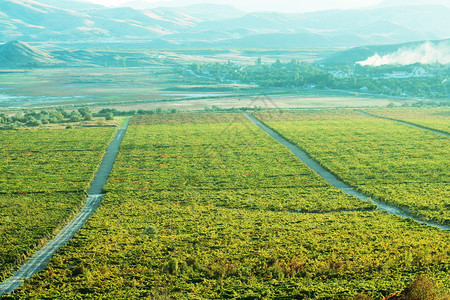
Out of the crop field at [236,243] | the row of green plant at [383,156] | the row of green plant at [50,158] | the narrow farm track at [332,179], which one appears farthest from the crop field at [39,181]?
the row of green plant at [383,156]

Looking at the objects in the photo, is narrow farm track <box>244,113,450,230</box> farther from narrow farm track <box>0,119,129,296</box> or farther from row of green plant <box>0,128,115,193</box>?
row of green plant <box>0,128,115,193</box>

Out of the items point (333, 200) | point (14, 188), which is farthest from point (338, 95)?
point (14, 188)

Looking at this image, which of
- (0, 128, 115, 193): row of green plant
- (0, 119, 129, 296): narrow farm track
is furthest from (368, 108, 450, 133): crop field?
(0, 119, 129, 296): narrow farm track

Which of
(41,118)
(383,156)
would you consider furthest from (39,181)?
(41,118)

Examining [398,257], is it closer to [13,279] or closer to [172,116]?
[13,279]

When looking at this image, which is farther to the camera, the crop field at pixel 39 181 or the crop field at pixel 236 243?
the crop field at pixel 39 181

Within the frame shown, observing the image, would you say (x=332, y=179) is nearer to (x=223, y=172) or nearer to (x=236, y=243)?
(x=223, y=172)

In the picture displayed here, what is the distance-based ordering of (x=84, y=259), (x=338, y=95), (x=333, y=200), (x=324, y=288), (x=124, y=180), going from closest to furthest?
(x=324, y=288) → (x=84, y=259) → (x=333, y=200) → (x=124, y=180) → (x=338, y=95)

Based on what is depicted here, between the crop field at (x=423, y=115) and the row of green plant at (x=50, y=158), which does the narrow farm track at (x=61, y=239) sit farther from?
the crop field at (x=423, y=115)
